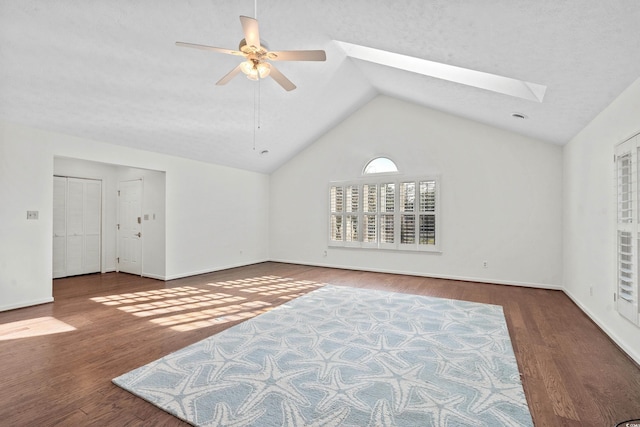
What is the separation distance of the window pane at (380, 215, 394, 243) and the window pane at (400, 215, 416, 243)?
0.22m

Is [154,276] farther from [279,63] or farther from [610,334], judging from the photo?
[610,334]

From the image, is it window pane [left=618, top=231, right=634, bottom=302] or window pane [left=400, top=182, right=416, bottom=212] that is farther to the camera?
window pane [left=400, top=182, right=416, bottom=212]

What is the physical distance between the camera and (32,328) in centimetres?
320

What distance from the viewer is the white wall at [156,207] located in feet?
12.6

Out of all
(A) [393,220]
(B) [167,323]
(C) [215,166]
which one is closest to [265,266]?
(C) [215,166]

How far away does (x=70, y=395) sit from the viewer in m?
2.01

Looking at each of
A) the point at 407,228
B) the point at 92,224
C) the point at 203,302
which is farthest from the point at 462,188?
the point at 92,224

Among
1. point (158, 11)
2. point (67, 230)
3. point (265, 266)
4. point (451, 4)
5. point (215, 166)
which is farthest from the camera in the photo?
point (265, 266)

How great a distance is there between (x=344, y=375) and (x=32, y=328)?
3.44 metres

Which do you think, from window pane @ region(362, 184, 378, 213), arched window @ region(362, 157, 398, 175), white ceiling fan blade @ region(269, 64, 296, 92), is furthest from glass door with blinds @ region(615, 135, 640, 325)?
window pane @ region(362, 184, 378, 213)

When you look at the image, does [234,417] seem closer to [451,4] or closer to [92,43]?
[451,4]

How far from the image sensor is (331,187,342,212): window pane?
22.9 feet

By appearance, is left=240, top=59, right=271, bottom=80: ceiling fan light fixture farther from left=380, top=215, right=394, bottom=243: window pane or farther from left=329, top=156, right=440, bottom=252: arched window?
left=380, top=215, right=394, bottom=243: window pane

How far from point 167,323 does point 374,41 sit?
4093 mm
